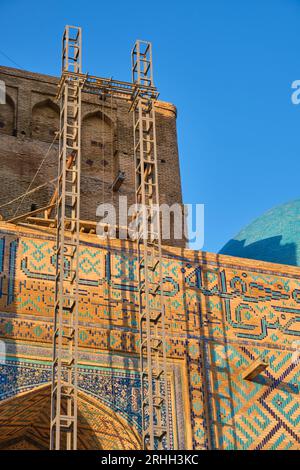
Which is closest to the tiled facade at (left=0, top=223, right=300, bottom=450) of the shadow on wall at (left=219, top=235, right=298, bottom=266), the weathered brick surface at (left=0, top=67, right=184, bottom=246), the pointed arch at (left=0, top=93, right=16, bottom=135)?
the weathered brick surface at (left=0, top=67, right=184, bottom=246)

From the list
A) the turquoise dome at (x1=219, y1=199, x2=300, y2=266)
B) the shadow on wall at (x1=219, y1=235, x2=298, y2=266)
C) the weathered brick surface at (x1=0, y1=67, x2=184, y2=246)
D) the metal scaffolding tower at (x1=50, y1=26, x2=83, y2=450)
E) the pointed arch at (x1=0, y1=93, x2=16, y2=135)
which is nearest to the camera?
the metal scaffolding tower at (x1=50, y1=26, x2=83, y2=450)

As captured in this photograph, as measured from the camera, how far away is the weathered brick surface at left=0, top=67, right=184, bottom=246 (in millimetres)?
15047

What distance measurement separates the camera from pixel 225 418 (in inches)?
450

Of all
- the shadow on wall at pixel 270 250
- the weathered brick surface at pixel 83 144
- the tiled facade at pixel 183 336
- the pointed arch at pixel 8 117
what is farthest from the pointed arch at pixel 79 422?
the shadow on wall at pixel 270 250

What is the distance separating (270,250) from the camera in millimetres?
16609

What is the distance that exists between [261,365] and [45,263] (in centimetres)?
261

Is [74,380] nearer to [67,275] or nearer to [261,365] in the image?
[67,275]

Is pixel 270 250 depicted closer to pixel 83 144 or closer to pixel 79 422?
Result: pixel 83 144

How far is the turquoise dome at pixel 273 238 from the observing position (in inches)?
642

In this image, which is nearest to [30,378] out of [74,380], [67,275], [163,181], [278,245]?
[74,380]

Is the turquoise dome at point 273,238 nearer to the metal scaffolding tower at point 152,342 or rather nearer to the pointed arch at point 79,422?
the metal scaffolding tower at point 152,342

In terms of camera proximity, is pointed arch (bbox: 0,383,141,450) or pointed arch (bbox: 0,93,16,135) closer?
pointed arch (bbox: 0,383,141,450)

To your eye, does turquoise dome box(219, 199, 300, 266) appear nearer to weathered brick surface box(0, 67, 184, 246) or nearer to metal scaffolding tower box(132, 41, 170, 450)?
weathered brick surface box(0, 67, 184, 246)

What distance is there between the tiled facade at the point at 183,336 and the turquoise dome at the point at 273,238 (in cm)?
362
